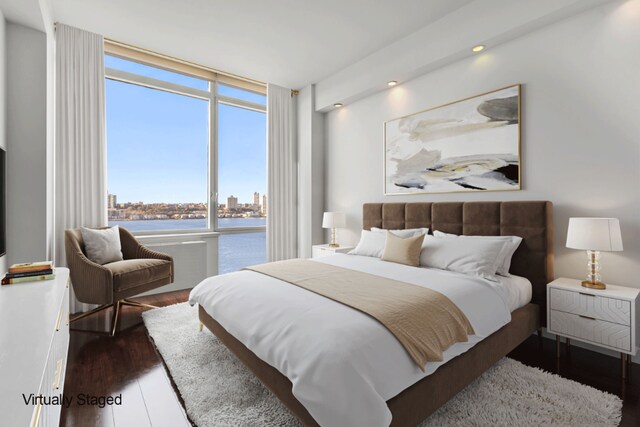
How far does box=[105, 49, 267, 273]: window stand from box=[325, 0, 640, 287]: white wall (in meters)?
3.01

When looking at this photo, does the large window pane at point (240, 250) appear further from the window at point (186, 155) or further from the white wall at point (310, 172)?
the white wall at point (310, 172)

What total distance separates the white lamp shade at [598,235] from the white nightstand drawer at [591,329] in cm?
50

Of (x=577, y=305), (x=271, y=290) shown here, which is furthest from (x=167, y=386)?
(x=577, y=305)

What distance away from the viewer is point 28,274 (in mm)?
2062

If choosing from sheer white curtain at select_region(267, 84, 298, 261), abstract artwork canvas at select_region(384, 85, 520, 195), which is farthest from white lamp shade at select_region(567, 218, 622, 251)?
sheer white curtain at select_region(267, 84, 298, 261)

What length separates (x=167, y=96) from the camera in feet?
13.8

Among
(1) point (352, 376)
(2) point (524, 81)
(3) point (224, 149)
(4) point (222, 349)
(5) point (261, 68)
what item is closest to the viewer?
(1) point (352, 376)

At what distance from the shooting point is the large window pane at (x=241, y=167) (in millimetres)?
4625

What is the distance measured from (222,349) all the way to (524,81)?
3.35 metres

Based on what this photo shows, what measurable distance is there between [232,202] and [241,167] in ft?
1.88

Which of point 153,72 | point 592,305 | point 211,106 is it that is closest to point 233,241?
point 211,106

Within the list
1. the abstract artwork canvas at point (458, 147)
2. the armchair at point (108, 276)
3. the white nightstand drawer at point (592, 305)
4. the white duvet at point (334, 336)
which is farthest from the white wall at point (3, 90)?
the white nightstand drawer at point (592, 305)

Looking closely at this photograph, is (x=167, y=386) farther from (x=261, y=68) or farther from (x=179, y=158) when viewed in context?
(x=261, y=68)

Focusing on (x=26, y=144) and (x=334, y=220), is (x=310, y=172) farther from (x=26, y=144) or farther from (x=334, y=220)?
(x=26, y=144)
